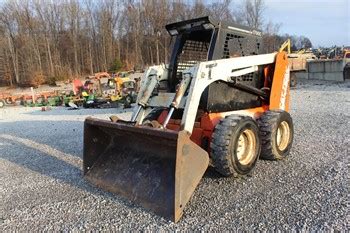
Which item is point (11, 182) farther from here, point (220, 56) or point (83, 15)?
point (83, 15)

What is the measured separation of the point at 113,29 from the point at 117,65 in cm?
775

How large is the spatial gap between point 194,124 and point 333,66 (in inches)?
809

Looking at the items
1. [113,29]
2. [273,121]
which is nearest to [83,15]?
[113,29]

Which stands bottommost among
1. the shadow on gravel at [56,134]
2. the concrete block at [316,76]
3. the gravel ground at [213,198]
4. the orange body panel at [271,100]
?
the concrete block at [316,76]

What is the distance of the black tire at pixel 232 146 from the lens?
4176mm

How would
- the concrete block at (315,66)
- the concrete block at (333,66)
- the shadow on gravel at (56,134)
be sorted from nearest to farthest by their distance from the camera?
the shadow on gravel at (56,134) → the concrete block at (333,66) → the concrete block at (315,66)

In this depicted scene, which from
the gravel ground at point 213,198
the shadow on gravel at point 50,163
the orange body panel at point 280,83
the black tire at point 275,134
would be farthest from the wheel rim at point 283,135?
the shadow on gravel at point 50,163

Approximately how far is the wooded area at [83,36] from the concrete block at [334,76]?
21083mm

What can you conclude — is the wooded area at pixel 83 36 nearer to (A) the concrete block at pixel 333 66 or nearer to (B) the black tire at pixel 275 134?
(A) the concrete block at pixel 333 66

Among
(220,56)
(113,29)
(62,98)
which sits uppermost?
(113,29)

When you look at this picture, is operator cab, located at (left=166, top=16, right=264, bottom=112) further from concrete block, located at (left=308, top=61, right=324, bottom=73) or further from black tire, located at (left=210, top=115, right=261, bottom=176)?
concrete block, located at (left=308, top=61, right=324, bottom=73)

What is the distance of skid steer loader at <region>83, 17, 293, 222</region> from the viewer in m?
3.86

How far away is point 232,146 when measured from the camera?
4227 mm

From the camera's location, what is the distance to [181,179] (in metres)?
3.60
